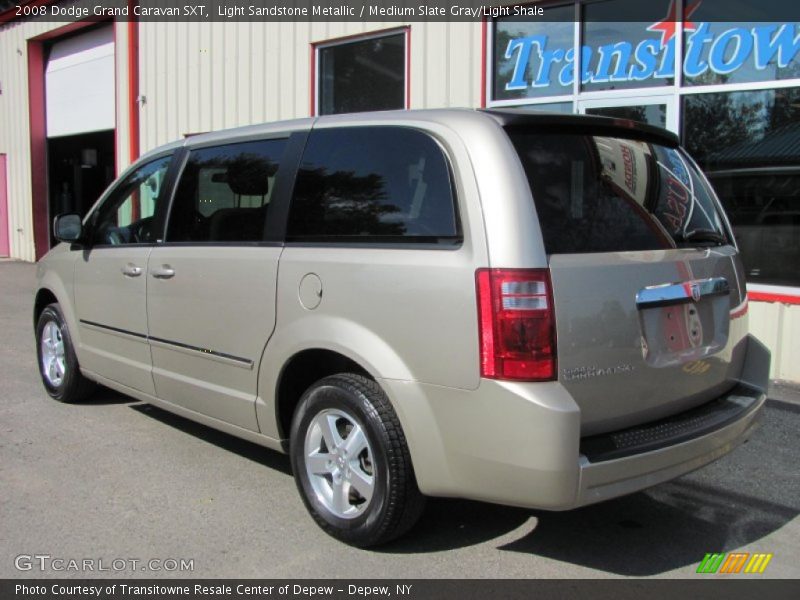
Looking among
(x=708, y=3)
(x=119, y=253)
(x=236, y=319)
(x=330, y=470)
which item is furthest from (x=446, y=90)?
(x=330, y=470)

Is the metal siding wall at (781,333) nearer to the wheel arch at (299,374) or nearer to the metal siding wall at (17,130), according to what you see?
the wheel arch at (299,374)

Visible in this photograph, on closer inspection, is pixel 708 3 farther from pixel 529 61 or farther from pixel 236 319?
pixel 236 319

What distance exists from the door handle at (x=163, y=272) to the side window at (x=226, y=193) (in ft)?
0.58

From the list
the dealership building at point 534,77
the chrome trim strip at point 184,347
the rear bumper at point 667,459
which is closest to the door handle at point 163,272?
the chrome trim strip at point 184,347

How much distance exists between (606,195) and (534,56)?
5264mm

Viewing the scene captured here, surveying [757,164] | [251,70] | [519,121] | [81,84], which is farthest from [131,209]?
[81,84]

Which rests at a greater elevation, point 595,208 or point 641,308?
point 595,208

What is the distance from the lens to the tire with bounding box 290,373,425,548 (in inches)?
121

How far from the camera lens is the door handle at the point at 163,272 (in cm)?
419

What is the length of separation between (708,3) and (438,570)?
19.3 ft

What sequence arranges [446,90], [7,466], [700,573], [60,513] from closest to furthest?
1. [700,573]
2. [60,513]
3. [7,466]
4. [446,90]

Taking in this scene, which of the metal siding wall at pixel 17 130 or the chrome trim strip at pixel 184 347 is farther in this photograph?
the metal siding wall at pixel 17 130

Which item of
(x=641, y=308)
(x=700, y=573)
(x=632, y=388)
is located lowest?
(x=700, y=573)

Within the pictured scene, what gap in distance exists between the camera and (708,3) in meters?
6.83
